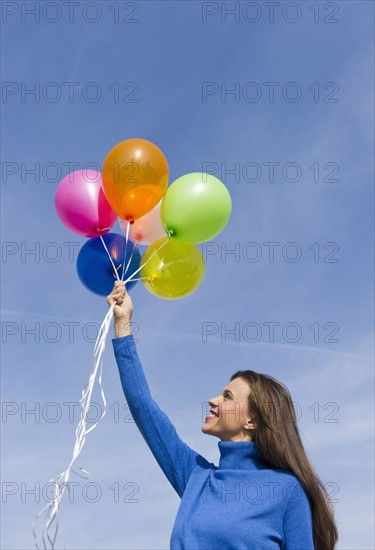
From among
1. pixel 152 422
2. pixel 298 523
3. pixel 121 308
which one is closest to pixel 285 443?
pixel 298 523

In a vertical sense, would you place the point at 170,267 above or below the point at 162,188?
below

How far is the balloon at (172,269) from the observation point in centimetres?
342

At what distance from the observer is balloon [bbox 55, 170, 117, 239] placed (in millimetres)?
3525

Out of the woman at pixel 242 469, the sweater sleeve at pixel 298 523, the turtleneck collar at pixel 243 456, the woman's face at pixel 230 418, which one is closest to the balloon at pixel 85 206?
the woman at pixel 242 469

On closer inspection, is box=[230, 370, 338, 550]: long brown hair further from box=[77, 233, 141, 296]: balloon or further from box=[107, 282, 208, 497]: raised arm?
box=[77, 233, 141, 296]: balloon

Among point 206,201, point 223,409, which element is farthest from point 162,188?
point 223,409

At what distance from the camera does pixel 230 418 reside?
2.82 metres

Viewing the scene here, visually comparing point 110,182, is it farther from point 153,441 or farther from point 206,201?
Result: point 153,441

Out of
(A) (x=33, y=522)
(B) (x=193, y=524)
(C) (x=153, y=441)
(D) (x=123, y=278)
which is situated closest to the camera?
(A) (x=33, y=522)

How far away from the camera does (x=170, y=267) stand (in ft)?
11.2

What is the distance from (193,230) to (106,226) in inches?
20.5

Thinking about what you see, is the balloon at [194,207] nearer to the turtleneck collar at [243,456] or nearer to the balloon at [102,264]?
the balloon at [102,264]

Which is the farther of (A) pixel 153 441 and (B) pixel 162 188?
(B) pixel 162 188

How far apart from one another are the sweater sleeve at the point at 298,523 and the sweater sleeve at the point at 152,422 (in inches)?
18.4
